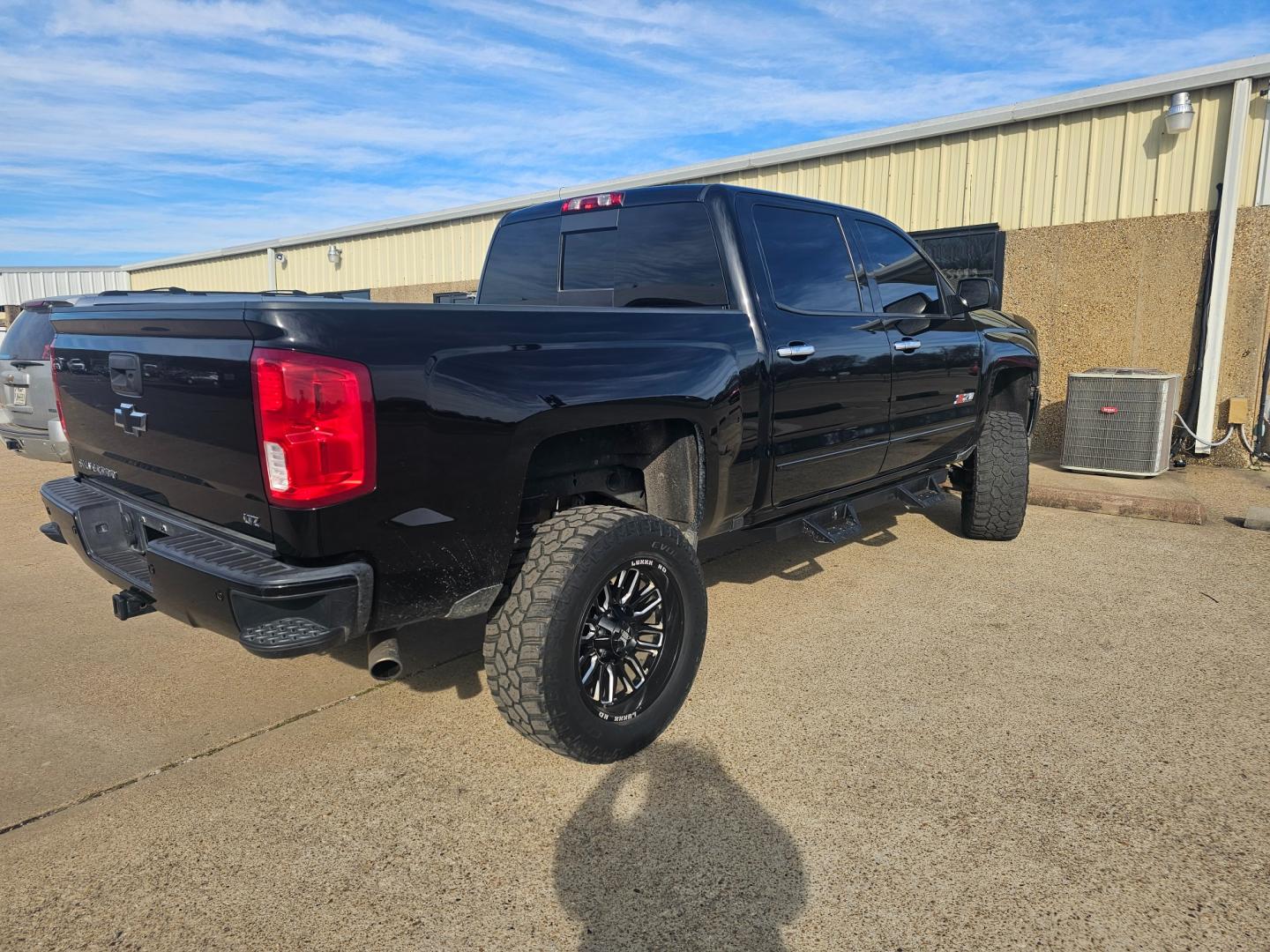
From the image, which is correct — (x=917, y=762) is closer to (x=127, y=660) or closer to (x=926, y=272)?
(x=926, y=272)

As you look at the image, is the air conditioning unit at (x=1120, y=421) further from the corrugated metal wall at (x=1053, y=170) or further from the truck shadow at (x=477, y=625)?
the truck shadow at (x=477, y=625)

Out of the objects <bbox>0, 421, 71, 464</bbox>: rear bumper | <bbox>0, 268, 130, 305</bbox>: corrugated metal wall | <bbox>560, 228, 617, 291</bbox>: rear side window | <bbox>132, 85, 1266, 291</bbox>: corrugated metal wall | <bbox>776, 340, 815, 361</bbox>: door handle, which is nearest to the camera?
<bbox>776, 340, 815, 361</bbox>: door handle

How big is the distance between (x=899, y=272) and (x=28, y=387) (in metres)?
6.45

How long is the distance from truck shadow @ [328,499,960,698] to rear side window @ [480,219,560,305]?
156cm

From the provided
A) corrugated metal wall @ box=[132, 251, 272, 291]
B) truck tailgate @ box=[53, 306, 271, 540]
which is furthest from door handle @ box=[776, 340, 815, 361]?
corrugated metal wall @ box=[132, 251, 272, 291]

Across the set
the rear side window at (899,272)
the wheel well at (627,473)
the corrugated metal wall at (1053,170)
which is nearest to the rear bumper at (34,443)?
the wheel well at (627,473)

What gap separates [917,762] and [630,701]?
990mm

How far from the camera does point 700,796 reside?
2.65 m

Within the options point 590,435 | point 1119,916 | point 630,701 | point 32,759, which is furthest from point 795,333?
point 32,759

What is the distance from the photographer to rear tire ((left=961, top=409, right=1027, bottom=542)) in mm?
5418

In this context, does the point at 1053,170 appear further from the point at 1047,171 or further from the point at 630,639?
the point at 630,639

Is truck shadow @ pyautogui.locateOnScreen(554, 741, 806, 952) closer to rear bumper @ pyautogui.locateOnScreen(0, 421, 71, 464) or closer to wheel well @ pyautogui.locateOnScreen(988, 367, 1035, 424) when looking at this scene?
wheel well @ pyautogui.locateOnScreen(988, 367, 1035, 424)

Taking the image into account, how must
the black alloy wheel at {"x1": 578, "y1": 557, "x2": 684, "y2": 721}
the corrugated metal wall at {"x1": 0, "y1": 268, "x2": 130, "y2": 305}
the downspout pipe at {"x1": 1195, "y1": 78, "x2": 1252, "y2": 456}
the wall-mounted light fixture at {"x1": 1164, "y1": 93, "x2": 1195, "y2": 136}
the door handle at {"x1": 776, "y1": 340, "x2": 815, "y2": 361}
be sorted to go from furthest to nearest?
the corrugated metal wall at {"x1": 0, "y1": 268, "x2": 130, "y2": 305}, the wall-mounted light fixture at {"x1": 1164, "y1": 93, "x2": 1195, "y2": 136}, the downspout pipe at {"x1": 1195, "y1": 78, "x2": 1252, "y2": 456}, the door handle at {"x1": 776, "y1": 340, "x2": 815, "y2": 361}, the black alloy wheel at {"x1": 578, "y1": 557, "x2": 684, "y2": 721}

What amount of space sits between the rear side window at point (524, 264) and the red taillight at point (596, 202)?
0.47 ft
